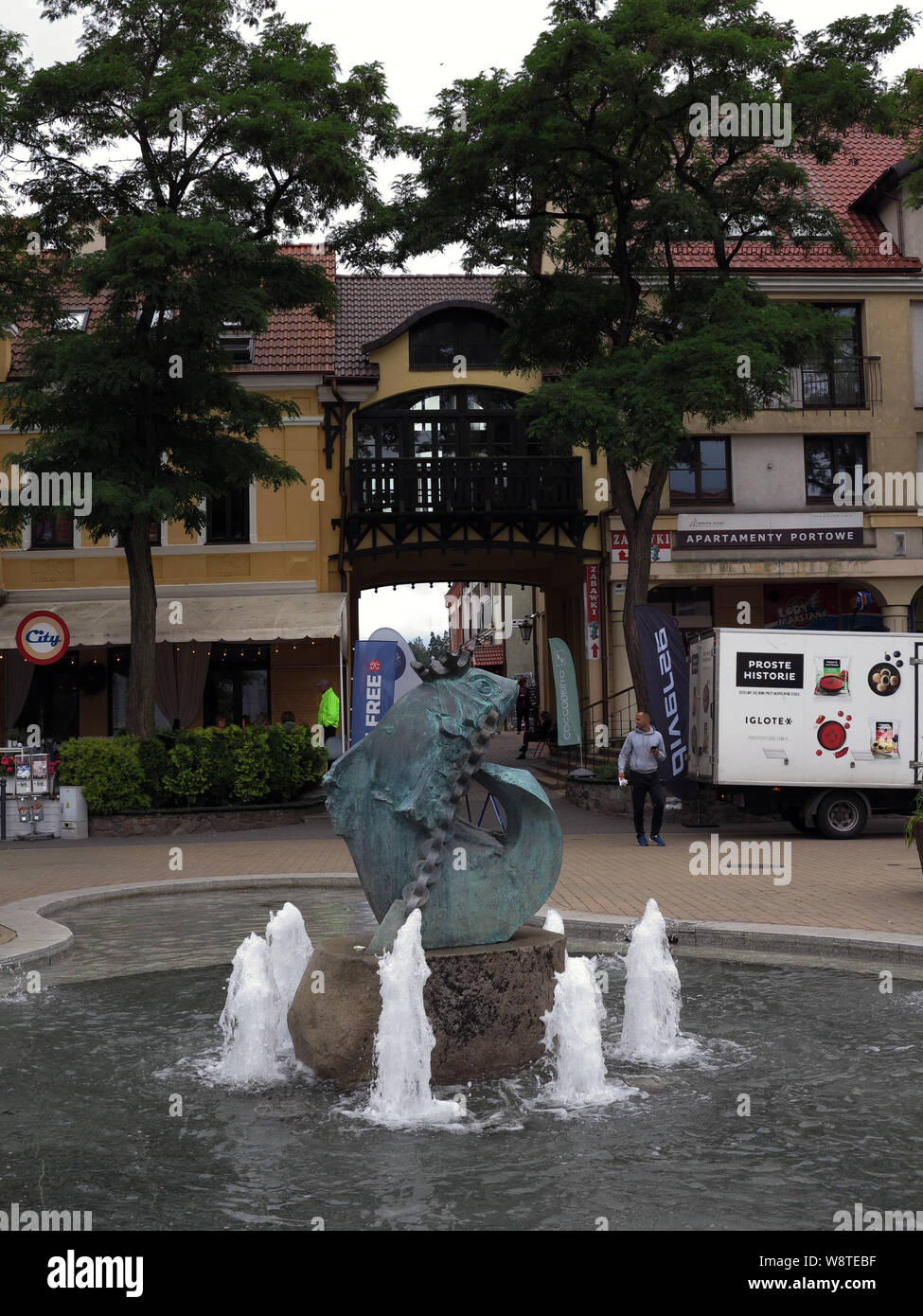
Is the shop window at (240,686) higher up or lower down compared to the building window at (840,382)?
lower down

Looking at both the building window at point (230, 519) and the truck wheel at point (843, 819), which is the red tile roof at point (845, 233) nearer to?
the building window at point (230, 519)

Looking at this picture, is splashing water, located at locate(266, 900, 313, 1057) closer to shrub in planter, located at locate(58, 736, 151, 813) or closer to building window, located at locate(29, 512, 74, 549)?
shrub in planter, located at locate(58, 736, 151, 813)

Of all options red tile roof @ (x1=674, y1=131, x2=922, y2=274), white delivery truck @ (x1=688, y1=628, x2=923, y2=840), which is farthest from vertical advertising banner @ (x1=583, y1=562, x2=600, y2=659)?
white delivery truck @ (x1=688, y1=628, x2=923, y2=840)

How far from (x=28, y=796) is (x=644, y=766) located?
9791mm

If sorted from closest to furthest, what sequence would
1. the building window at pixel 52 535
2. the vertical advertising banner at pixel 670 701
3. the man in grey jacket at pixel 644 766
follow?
1. the man in grey jacket at pixel 644 766
2. the vertical advertising banner at pixel 670 701
3. the building window at pixel 52 535

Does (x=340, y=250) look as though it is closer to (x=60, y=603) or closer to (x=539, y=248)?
(x=539, y=248)

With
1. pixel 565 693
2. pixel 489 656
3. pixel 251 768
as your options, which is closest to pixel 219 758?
pixel 251 768

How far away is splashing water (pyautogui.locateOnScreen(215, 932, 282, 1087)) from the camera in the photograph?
648cm

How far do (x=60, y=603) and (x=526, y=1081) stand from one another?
956 inches

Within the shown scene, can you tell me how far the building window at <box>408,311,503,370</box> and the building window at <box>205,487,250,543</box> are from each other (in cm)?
503

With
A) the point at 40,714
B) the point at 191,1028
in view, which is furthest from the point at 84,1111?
the point at 40,714

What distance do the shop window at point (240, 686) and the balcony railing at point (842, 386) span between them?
535 inches

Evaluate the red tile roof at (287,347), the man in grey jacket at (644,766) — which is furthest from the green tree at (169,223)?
the man in grey jacket at (644,766)

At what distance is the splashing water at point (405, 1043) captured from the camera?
19.2 ft
